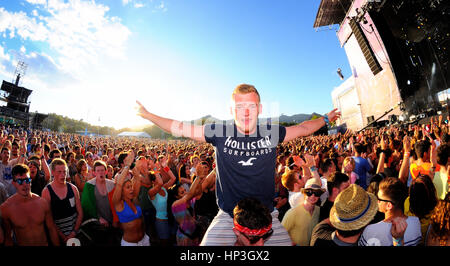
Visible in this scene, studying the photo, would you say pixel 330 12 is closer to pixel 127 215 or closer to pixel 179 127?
pixel 179 127

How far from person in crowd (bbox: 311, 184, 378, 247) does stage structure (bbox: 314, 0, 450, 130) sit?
19.6 meters

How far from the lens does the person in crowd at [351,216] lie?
2.12m

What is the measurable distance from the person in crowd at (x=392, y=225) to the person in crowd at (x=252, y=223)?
1214 mm

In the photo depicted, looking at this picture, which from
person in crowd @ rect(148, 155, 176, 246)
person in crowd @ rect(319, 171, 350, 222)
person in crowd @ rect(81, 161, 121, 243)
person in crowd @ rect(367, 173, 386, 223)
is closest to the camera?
person in crowd @ rect(367, 173, 386, 223)

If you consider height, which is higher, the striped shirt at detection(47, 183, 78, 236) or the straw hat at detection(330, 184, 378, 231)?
the straw hat at detection(330, 184, 378, 231)

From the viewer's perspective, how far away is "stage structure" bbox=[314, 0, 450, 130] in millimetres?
16969

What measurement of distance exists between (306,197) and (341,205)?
1107 millimetres

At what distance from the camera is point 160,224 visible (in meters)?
4.93

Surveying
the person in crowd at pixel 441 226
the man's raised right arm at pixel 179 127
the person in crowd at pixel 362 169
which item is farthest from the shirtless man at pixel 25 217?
the person in crowd at pixel 362 169

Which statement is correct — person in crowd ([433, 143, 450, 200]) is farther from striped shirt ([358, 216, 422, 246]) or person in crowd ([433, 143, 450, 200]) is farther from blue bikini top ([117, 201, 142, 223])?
blue bikini top ([117, 201, 142, 223])

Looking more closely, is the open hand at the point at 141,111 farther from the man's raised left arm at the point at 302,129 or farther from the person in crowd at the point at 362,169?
the person in crowd at the point at 362,169

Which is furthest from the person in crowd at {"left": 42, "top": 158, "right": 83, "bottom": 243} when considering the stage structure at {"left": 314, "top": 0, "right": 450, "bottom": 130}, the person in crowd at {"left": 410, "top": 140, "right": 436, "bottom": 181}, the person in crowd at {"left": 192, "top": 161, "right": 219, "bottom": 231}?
the stage structure at {"left": 314, "top": 0, "right": 450, "bottom": 130}
